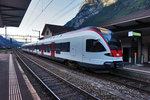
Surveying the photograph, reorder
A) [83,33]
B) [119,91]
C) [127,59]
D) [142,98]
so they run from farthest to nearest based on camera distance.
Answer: [127,59] → [83,33] → [119,91] → [142,98]

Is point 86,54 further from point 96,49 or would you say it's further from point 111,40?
point 111,40

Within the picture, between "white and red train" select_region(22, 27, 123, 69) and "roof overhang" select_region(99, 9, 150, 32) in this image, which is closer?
"white and red train" select_region(22, 27, 123, 69)

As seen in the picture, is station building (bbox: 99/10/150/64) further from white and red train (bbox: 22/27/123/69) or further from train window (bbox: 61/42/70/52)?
train window (bbox: 61/42/70/52)

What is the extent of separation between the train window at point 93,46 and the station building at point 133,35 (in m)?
5.28

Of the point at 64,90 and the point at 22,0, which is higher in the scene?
the point at 22,0

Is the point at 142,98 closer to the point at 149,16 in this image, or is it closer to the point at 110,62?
the point at 110,62

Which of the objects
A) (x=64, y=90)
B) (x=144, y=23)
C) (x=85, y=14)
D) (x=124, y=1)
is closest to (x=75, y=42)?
(x=64, y=90)

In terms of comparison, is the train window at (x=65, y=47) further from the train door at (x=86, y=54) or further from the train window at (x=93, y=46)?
the train window at (x=93, y=46)

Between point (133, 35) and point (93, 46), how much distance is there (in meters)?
6.34

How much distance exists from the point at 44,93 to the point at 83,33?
4.80 m

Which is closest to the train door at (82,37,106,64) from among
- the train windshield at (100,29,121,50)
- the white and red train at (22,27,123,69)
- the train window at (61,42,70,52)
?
the white and red train at (22,27,123,69)

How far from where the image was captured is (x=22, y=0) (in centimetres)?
837

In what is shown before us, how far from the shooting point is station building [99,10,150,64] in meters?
10.5

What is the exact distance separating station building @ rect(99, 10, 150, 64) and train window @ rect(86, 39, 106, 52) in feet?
17.3
